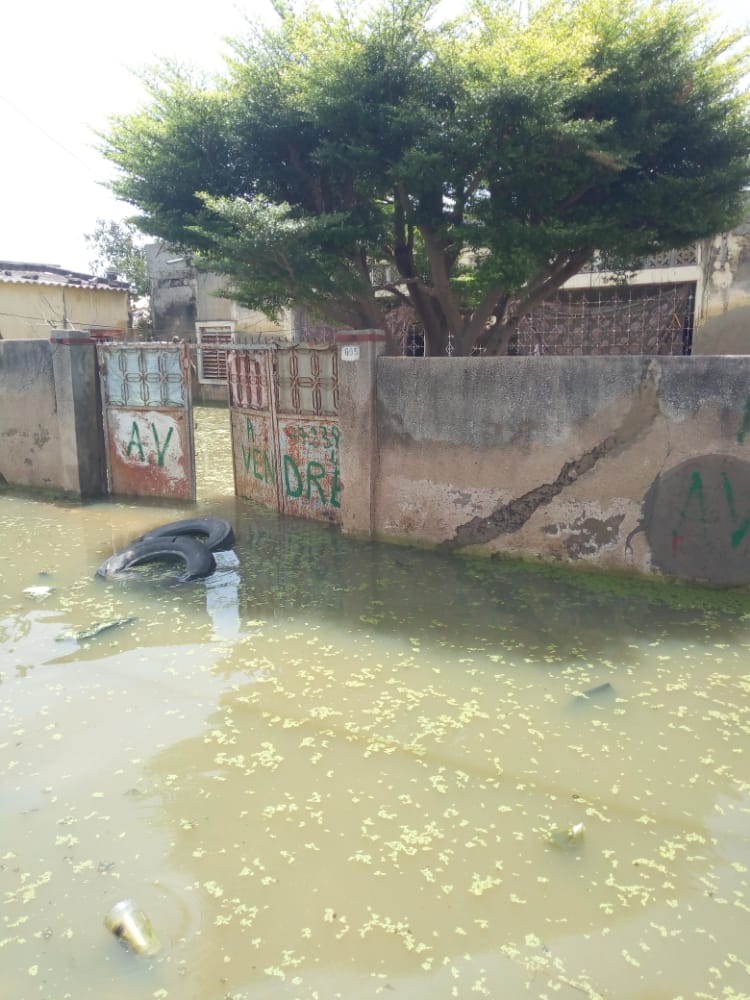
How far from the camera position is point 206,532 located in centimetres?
600

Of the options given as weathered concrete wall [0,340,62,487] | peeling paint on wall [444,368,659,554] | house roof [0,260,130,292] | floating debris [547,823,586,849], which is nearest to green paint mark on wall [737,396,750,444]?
peeling paint on wall [444,368,659,554]

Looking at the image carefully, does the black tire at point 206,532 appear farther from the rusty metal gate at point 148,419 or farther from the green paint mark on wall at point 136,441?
the green paint mark on wall at point 136,441

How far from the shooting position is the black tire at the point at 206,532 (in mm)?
5848

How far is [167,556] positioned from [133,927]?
12.0 ft

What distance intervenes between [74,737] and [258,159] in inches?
223

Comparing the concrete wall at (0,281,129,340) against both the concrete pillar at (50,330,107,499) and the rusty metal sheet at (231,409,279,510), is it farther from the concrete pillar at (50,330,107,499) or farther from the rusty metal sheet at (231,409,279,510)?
the rusty metal sheet at (231,409,279,510)

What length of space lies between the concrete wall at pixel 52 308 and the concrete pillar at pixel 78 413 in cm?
932

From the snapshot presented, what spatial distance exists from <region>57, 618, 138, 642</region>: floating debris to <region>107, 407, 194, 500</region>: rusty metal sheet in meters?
3.16

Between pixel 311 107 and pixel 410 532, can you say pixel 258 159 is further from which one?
A: pixel 410 532

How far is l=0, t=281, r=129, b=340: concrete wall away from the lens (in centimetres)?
1688

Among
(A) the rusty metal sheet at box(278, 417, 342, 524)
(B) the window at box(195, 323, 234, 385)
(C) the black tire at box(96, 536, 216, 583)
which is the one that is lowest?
(C) the black tire at box(96, 536, 216, 583)

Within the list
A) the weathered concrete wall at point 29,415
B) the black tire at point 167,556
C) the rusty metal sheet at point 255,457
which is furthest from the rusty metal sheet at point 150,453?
the black tire at point 167,556

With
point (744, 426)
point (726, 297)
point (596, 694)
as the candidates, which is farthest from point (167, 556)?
point (726, 297)

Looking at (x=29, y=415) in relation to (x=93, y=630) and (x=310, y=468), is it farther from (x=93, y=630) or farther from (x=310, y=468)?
(x=93, y=630)
